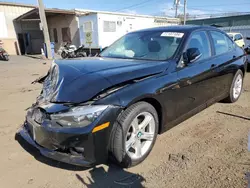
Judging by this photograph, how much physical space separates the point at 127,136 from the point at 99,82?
0.72m

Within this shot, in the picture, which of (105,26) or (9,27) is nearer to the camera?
(105,26)

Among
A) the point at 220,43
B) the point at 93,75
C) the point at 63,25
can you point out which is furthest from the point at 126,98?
the point at 63,25

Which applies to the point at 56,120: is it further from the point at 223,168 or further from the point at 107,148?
the point at 223,168

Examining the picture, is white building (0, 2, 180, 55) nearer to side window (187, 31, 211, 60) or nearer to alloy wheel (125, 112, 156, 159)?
side window (187, 31, 211, 60)

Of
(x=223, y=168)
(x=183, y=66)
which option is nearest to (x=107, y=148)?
(x=223, y=168)

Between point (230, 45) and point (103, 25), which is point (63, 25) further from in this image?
point (230, 45)

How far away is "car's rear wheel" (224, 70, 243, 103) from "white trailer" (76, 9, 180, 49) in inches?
535

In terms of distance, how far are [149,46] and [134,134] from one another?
1.52 metres

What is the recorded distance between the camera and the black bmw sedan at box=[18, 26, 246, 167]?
7.22 ft

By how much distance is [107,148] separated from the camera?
2285 mm

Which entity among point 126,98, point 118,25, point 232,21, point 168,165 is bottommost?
point 168,165

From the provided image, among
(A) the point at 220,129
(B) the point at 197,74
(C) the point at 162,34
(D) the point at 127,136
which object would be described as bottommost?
(A) the point at 220,129

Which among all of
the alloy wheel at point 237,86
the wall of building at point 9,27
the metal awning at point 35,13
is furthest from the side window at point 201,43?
the wall of building at point 9,27

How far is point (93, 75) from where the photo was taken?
8.02 ft
